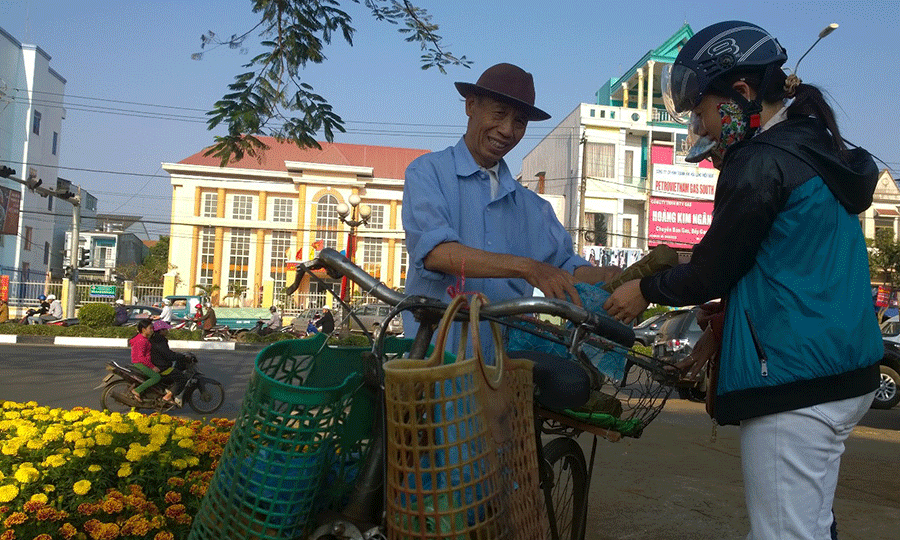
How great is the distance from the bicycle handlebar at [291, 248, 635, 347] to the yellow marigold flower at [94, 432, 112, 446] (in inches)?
62.7

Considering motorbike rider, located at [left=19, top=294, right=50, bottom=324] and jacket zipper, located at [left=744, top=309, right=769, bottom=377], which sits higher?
jacket zipper, located at [left=744, top=309, right=769, bottom=377]

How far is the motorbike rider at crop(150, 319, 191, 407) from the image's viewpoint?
9125mm

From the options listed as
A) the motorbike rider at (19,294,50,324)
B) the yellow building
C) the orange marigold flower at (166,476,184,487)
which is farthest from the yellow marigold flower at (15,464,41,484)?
the yellow building

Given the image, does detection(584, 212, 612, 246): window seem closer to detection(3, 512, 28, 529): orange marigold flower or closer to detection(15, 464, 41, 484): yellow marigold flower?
detection(15, 464, 41, 484): yellow marigold flower

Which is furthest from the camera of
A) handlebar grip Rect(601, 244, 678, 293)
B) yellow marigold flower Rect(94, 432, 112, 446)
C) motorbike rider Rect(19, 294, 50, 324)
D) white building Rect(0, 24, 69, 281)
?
white building Rect(0, 24, 69, 281)

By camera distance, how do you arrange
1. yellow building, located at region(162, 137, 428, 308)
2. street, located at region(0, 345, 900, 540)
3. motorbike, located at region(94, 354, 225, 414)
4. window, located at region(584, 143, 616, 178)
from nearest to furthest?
street, located at region(0, 345, 900, 540)
motorbike, located at region(94, 354, 225, 414)
window, located at region(584, 143, 616, 178)
yellow building, located at region(162, 137, 428, 308)

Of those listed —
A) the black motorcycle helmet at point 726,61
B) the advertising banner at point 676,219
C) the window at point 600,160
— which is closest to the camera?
the black motorcycle helmet at point 726,61

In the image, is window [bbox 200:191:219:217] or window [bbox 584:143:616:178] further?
window [bbox 200:191:219:217]

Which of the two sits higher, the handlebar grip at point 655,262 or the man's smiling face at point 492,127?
the man's smiling face at point 492,127

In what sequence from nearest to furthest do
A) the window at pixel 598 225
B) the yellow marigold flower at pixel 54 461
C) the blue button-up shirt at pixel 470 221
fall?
the blue button-up shirt at pixel 470 221 → the yellow marigold flower at pixel 54 461 → the window at pixel 598 225

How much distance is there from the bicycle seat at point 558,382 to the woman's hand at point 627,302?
0.19m

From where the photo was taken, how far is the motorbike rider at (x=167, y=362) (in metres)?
9.12

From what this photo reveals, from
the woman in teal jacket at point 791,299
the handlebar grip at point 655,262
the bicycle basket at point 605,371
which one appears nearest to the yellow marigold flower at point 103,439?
the bicycle basket at point 605,371

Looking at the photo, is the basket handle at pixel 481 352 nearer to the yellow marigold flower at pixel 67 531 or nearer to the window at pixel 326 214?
the yellow marigold flower at pixel 67 531
